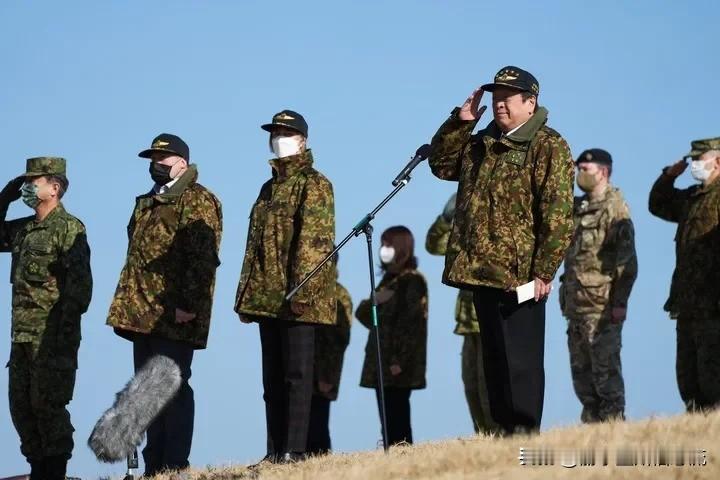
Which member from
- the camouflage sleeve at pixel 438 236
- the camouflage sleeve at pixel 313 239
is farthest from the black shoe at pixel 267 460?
the camouflage sleeve at pixel 438 236

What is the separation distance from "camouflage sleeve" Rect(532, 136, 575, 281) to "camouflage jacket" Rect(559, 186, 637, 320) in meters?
5.72

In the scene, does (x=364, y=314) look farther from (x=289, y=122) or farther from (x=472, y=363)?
(x=289, y=122)

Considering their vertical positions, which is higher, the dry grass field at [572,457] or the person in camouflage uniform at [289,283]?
the person in camouflage uniform at [289,283]

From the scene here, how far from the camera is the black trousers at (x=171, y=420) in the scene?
1234 cm

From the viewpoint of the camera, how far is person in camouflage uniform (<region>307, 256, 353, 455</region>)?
16.5 metres

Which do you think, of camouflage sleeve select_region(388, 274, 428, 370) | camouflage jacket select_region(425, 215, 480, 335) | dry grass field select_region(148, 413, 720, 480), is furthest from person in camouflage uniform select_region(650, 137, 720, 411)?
dry grass field select_region(148, 413, 720, 480)

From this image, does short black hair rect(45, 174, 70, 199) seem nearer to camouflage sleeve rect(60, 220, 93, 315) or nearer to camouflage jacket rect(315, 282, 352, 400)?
camouflage sleeve rect(60, 220, 93, 315)

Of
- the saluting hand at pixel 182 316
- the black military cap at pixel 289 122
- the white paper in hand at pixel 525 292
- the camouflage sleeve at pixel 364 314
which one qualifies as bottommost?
the white paper in hand at pixel 525 292

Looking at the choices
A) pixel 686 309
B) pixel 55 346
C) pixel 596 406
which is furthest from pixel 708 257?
pixel 55 346

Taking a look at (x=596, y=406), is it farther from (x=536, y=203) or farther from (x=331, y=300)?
(x=536, y=203)

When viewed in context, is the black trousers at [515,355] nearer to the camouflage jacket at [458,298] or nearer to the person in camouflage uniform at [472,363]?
the camouflage jacket at [458,298]

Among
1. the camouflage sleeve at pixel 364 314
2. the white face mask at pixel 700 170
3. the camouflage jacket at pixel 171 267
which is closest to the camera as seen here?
the camouflage jacket at pixel 171 267

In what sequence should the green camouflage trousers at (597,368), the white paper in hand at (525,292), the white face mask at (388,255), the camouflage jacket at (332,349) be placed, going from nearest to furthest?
the white paper in hand at (525,292) → the green camouflage trousers at (597,368) → the white face mask at (388,255) → the camouflage jacket at (332,349)

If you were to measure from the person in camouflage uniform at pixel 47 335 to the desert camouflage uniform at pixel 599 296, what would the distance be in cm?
525
